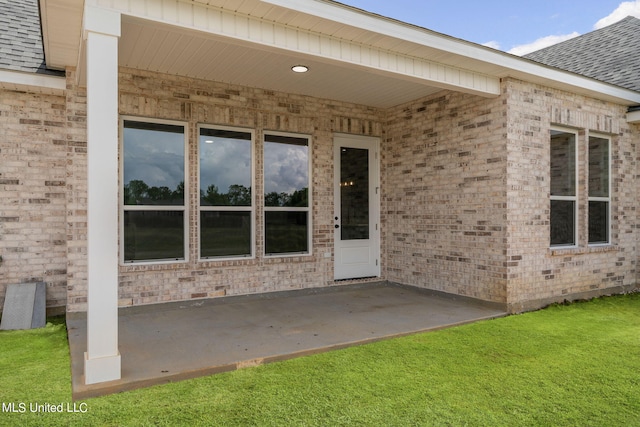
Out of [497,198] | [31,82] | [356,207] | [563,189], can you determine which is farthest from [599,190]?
[31,82]

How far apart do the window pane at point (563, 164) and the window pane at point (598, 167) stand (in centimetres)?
49

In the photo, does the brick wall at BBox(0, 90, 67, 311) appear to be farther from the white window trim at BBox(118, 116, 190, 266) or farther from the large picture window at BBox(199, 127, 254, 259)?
the large picture window at BBox(199, 127, 254, 259)

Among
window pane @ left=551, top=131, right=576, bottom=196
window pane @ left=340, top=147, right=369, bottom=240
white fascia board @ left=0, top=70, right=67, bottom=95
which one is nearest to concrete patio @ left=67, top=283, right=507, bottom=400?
window pane @ left=340, top=147, right=369, bottom=240

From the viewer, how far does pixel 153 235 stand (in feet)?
18.2

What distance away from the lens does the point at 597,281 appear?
6.55 metres

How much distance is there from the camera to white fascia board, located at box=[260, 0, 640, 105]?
12.8 feet

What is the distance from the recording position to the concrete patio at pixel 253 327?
348 cm

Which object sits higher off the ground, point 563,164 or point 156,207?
point 563,164

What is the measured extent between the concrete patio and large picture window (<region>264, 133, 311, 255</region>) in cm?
79

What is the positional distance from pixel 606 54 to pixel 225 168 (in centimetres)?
804

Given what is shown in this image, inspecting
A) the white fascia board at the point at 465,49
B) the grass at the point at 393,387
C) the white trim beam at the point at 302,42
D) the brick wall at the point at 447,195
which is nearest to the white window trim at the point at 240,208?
the grass at the point at 393,387

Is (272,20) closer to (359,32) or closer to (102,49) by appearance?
→ (359,32)

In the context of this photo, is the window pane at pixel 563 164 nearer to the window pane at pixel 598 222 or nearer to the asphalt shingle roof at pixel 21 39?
the window pane at pixel 598 222

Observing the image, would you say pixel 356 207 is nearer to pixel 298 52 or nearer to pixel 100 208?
pixel 298 52
